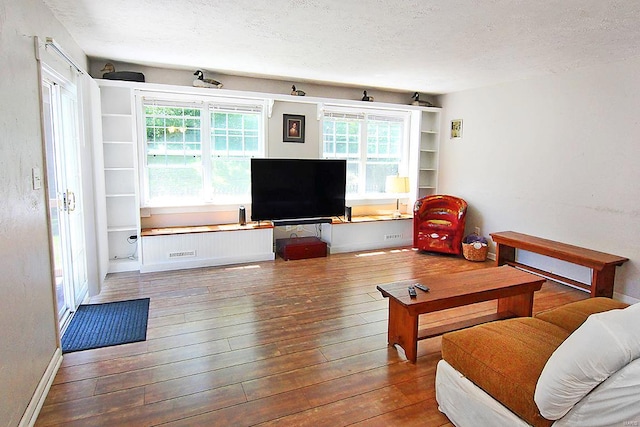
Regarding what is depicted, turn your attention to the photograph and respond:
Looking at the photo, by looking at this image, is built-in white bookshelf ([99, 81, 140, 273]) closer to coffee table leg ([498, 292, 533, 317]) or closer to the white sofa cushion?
coffee table leg ([498, 292, 533, 317])

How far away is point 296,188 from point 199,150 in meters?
1.36

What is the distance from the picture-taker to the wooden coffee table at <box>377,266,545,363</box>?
2.56 meters

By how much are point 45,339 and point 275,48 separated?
295 cm

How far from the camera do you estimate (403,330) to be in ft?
8.69

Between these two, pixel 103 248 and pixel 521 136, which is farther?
pixel 521 136

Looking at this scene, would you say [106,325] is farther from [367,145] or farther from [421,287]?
[367,145]

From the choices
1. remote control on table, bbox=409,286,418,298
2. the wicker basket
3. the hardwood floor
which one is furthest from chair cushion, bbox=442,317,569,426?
the wicker basket

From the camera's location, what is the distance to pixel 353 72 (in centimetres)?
457

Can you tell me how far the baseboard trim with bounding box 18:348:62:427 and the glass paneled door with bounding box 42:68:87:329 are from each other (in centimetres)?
62

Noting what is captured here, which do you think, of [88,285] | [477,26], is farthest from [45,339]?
[477,26]

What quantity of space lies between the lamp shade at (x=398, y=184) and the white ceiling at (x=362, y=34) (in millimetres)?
1604

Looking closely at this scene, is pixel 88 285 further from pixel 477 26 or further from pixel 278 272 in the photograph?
pixel 477 26

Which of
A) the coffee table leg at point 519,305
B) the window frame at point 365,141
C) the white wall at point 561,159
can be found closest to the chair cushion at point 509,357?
the coffee table leg at point 519,305

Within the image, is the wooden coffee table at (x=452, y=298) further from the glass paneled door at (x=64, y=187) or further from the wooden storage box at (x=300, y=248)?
the glass paneled door at (x=64, y=187)
